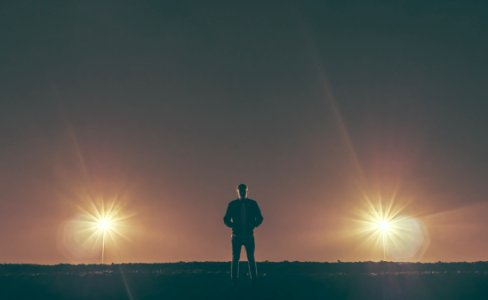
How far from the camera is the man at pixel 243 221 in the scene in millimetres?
20594

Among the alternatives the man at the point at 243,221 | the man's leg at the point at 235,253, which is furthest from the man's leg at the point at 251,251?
the man's leg at the point at 235,253

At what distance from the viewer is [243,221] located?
2058 centimetres

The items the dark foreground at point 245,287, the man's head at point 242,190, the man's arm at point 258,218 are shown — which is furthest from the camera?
the man's arm at point 258,218

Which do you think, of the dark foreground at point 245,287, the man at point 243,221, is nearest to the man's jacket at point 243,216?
the man at point 243,221

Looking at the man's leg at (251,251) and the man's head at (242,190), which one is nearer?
the man's head at (242,190)

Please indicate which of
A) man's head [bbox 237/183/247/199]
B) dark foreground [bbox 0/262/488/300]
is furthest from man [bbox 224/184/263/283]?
dark foreground [bbox 0/262/488/300]

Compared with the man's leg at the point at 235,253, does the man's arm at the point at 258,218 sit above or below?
above

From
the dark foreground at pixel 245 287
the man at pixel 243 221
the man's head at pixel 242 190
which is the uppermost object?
the man's head at pixel 242 190

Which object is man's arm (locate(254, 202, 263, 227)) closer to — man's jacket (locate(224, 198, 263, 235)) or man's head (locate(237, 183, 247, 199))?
man's jacket (locate(224, 198, 263, 235))

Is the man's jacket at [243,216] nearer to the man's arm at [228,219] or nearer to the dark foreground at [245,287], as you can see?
the man's arm at [228,219]

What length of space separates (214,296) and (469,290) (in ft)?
24.9

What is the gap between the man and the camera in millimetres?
20594

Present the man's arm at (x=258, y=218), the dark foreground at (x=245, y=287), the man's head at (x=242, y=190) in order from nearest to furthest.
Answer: the dark foreground at (x=245, y=287)
the man's head at (x=242, y=190)
the man's arm at (x=258, y=218)

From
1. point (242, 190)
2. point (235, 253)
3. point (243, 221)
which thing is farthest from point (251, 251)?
point (242, 190)
